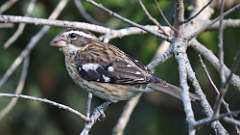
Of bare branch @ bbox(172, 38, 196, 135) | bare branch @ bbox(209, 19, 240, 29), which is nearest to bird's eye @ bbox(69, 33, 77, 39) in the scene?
bare branch @ bbox(209, 19, 240, 29)

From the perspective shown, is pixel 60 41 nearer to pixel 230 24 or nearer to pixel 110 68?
pixel 110 68

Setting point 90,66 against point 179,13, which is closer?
point 179,13

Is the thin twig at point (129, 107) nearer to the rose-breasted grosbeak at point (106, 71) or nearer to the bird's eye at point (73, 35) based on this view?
the rose-breasted grosbeak at point (106, 71)

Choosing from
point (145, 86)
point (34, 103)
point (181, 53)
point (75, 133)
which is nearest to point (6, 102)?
point (34, 103)

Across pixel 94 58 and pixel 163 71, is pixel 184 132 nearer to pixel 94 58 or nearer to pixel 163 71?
pixel 163 71

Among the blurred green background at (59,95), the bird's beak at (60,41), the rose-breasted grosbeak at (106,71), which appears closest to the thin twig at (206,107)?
the rose-breasted grosbeak at (106,71)

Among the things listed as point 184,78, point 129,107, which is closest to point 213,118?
point 184,78

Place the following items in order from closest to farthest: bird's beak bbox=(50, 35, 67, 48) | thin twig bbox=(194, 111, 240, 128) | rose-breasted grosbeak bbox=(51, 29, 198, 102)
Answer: thin twig bbox=(194, 111, 240, 128), rose-breasted grosbeak bbox=(51, 29, 198, 102), bird's beak bbox=(50, 35, 67, 48)

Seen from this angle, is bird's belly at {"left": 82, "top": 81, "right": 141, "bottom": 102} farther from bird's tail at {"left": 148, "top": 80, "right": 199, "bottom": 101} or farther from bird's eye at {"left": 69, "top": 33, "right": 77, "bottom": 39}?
bird's eye at {"left": 69, "top": 33, "right": 77, "bottom": 39}
